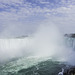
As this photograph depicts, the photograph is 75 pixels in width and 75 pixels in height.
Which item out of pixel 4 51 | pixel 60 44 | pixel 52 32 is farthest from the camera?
pixel 52 32

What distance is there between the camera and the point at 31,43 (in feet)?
92.7

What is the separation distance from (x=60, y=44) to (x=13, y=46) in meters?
14.6

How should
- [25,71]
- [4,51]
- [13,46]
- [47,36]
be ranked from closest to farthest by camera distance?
[25,71] < [4,51] < [13,46] < [47,36]

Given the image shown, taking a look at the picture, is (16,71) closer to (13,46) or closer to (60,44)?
(13,46)

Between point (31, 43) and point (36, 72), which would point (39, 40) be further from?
point (36, 72)

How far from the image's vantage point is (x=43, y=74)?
11.8m

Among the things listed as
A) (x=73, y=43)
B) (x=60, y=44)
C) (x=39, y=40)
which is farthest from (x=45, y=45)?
(x=73, y=43)

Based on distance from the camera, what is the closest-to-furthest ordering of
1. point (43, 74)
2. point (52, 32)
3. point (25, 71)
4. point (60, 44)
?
point (43, 74)
point (25, 71)
point (60, 44)
point (52, 32)

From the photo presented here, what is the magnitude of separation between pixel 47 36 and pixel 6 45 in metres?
15.6

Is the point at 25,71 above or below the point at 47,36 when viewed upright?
below

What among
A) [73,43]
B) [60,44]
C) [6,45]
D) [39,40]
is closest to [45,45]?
[39,40]

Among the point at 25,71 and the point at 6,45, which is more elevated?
the point at 6,45

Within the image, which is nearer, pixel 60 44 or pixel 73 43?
pixel 73 43

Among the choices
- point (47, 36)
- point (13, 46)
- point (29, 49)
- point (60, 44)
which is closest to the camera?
point (13, 46)
